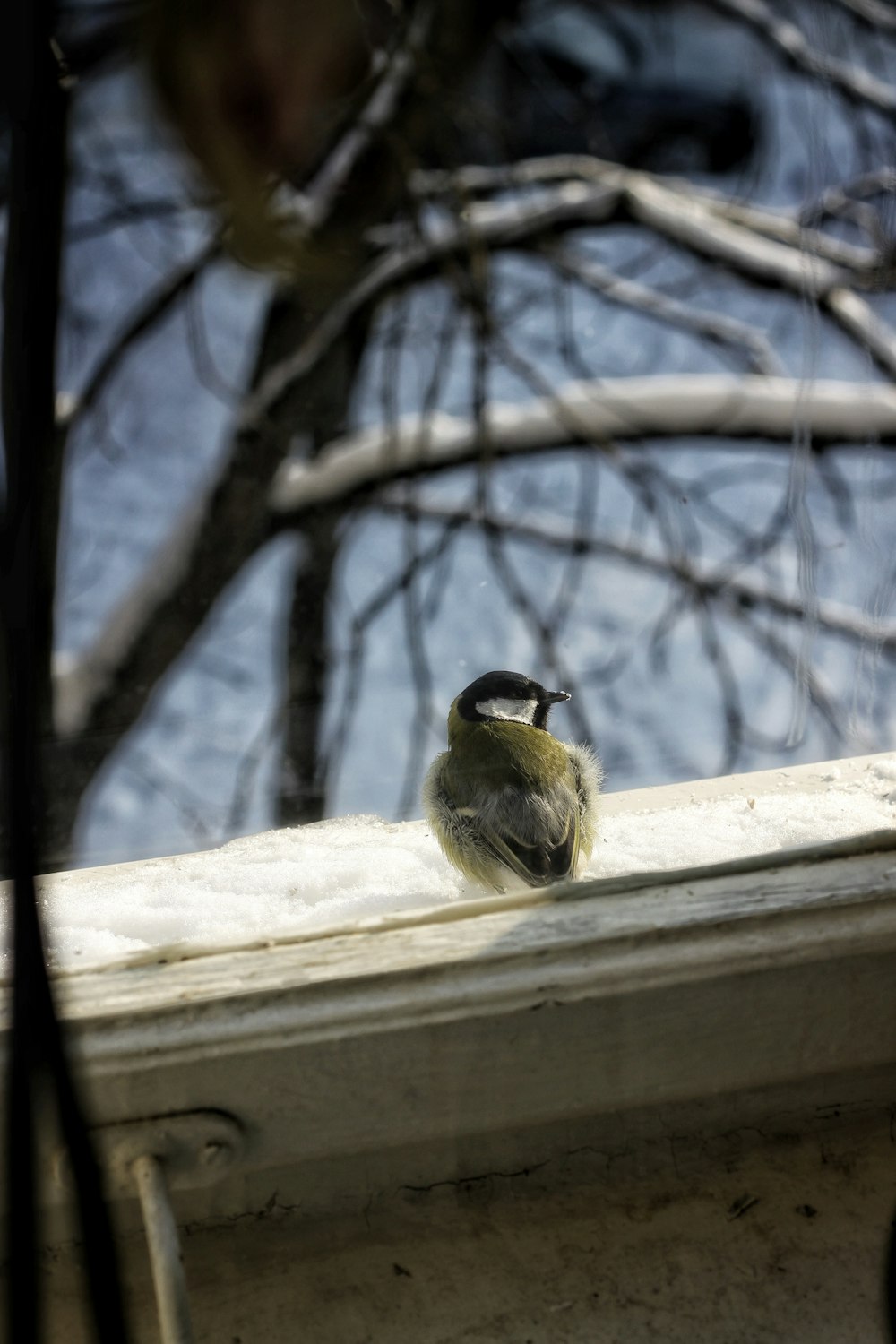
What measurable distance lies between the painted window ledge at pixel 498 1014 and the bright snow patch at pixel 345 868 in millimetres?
42

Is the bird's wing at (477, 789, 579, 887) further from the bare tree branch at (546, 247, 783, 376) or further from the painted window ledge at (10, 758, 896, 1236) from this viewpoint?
the bare tree branch at (546, 247, 783, 376)

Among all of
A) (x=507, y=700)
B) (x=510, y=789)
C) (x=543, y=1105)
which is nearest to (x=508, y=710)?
(x=507, y=700)

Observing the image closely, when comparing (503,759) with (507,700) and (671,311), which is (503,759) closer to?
(507,700)

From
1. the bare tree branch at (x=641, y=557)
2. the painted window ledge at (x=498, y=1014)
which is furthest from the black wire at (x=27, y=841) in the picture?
the bare tree branch at (x=641, y=557)

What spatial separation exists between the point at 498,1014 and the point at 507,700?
568 millimetres

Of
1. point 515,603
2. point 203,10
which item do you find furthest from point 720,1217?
point 203,10

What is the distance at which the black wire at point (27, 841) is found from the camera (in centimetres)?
22

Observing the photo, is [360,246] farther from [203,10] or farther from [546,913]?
[546,913]

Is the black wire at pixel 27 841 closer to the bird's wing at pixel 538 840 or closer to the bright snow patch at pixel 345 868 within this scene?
the bright snow patch at pixel 345 868

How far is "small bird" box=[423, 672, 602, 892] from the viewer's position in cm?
68

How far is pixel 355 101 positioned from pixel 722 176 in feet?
2.53

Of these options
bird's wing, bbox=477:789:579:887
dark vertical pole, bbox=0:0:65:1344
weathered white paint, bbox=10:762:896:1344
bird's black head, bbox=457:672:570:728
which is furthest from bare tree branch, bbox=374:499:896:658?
dark vertical pole, bbox=0:0:65:1344

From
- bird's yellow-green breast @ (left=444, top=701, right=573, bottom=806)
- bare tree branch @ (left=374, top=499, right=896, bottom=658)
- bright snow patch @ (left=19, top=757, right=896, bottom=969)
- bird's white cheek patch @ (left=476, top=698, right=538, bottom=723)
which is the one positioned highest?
bare tree branch @ (left=374, top=499, right=896, bottom=658)

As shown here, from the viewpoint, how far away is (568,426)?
1.95 metres
